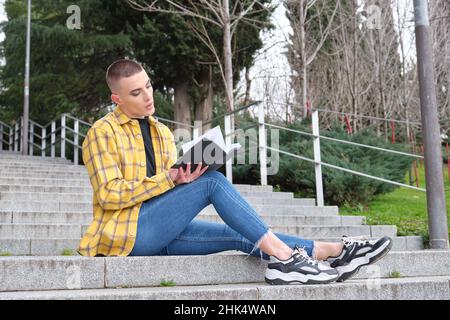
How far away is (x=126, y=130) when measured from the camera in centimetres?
290

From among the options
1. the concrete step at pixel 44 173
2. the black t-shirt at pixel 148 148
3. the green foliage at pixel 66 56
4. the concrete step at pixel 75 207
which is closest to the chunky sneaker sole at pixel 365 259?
the black t-shirt at pixel 148 148

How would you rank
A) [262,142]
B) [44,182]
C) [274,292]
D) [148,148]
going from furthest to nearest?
[262,142]
[44,182]
[148,148]
[274,292]

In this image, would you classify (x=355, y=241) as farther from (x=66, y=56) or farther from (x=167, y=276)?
(x=66, y=56)

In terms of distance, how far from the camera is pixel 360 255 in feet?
9.23

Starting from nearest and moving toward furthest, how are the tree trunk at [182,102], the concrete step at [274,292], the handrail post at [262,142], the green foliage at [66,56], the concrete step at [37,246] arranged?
the concrete step at [274,292] < the concrete step at [37,246] < the handrail post at [262,142] < the green foliage at [66,56] < the tree trunk at [182,102]

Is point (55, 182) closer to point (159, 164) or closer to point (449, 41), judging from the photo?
point (159, 164)

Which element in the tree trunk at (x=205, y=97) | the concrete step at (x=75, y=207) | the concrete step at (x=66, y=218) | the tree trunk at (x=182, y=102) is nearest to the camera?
the concrete step at (x=66, y=218)

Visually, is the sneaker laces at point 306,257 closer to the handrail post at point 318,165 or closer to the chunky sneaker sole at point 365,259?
the chunky sneaker sole at point 365,259

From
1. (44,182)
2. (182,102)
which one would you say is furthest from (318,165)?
(182,102)

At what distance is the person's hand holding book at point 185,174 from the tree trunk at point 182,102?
1070 centimetres

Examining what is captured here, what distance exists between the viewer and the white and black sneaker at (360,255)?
279 centimetres

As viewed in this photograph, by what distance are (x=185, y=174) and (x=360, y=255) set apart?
99 cm

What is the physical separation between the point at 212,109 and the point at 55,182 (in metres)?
7.73
